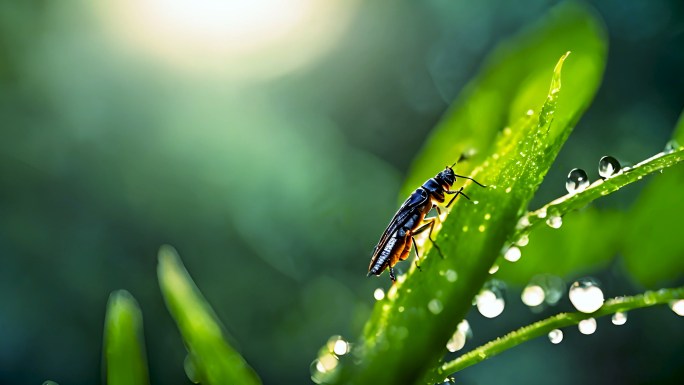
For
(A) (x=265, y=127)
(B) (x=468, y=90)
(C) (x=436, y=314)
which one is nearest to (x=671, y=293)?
(C) (x=436, y=314)

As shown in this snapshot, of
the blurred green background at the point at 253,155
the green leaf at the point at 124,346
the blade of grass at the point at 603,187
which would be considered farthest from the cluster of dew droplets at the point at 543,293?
the blurred green background at the point at 253,155

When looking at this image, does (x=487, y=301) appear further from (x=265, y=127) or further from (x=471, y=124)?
(x=265, y=127)

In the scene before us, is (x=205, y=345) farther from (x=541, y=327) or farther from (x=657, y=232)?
(x=657, y=232)

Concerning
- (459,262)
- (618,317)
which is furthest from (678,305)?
(459,262)

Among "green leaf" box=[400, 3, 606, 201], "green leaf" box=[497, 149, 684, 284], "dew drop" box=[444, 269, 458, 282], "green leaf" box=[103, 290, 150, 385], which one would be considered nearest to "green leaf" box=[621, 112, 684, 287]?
"green leaf" box=[497, 149, 684, 284]

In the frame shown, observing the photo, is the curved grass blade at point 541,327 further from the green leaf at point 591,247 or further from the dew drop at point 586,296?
the green leaf at point 591,247

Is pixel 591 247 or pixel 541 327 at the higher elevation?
pixel 591 247

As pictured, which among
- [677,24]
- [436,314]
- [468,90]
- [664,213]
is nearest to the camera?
[436,314]
